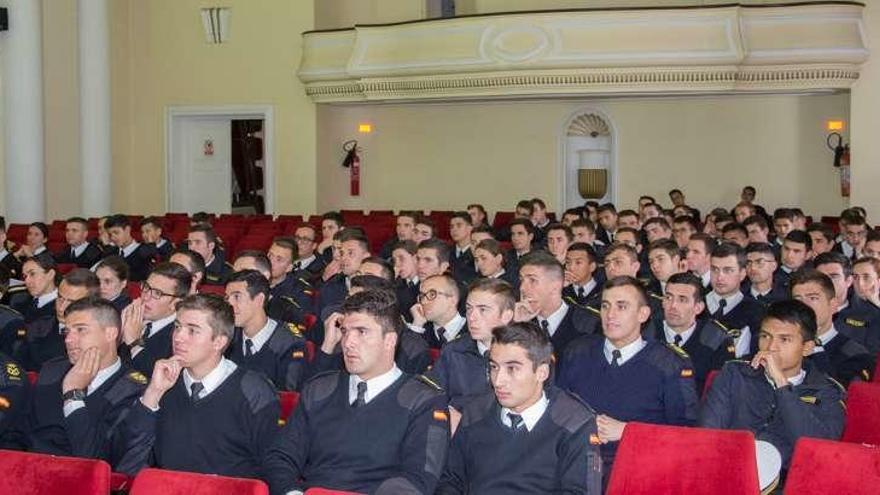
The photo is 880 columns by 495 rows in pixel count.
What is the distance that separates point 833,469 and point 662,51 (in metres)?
12.4

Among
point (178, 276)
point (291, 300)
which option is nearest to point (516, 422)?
point (178, 276)

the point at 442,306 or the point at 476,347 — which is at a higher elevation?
the point at 442,306

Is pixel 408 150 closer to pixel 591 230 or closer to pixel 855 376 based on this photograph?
pixel 591 230

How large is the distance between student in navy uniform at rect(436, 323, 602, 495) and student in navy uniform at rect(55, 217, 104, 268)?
28.0ft

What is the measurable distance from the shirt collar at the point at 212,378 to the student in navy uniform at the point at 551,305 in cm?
222

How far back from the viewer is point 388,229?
14.9m

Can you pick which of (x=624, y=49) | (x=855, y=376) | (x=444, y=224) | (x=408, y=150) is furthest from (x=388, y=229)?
(x=855, y=376)

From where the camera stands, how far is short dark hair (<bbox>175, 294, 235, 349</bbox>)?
481 cm

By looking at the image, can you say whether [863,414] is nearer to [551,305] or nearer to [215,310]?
[551,305]

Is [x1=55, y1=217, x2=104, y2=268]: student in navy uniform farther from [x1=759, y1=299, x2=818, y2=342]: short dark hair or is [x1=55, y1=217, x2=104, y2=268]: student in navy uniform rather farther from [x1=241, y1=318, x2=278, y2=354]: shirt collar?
[x1=759, y1=299, x2=818, y2=342]: short dark hair

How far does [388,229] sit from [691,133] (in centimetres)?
630

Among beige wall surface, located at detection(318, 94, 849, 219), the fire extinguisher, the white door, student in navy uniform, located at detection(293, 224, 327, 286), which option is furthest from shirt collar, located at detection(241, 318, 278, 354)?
the white door

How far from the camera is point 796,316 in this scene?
203 inches

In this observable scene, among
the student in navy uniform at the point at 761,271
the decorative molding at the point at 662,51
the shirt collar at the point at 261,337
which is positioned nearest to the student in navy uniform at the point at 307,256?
the student in navy uniform at the point at 761,271
